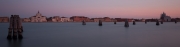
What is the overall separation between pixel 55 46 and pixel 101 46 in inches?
110

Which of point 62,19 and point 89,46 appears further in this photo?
point 62,19

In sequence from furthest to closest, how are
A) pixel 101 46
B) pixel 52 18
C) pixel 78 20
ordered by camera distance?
pixel 78 20, pixel 52 18, pixel 101 46

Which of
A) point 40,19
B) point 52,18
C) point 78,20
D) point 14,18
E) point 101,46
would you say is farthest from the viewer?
point 78,20

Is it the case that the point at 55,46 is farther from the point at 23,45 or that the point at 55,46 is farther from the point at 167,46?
the point at 167,46

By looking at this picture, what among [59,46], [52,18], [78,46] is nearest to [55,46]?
[59,46]

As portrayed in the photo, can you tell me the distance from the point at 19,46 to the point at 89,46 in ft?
14.2

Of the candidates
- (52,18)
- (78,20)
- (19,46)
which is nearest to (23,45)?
(19,46)

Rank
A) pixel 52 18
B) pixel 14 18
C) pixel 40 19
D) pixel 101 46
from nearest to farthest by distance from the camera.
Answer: pixel 101 46 → pixel 14 18 → pixel 40 19 → pixel 52 18

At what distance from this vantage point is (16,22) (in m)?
15.6

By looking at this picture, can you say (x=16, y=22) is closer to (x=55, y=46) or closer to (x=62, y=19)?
(x=55, y=46)

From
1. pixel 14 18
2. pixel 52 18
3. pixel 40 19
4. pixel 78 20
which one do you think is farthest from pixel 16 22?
pixel 78 20

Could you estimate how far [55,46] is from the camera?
1280 centimetres

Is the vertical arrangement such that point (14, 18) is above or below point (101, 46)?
above

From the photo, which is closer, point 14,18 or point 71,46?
point 71,46
